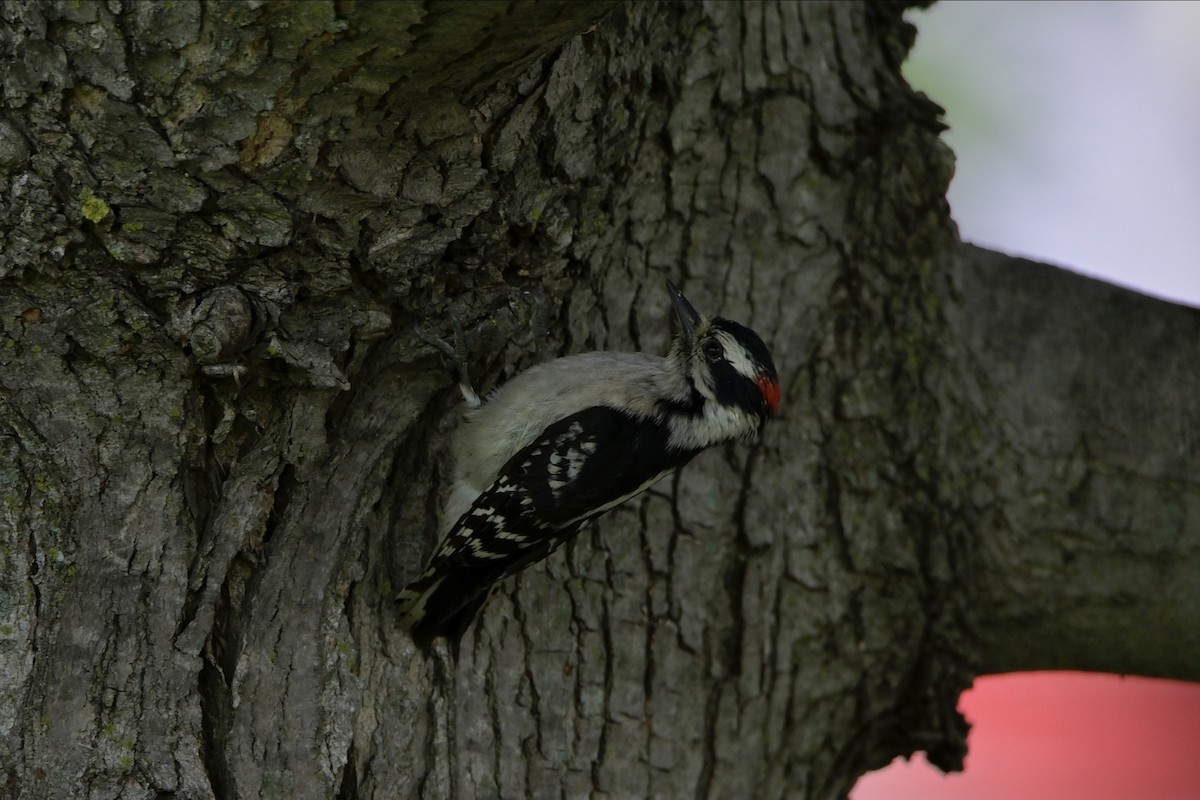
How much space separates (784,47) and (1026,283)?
108cm

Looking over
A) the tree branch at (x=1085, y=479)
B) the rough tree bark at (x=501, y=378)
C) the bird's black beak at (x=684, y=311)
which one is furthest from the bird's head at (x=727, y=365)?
the tree branch at (x=1085, y=479)

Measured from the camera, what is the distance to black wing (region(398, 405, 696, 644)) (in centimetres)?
279

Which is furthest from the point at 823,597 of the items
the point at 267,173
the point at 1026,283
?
the point at 267,173

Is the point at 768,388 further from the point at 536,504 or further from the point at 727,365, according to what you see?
the point at 536,504

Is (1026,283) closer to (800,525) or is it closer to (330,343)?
(800,525)

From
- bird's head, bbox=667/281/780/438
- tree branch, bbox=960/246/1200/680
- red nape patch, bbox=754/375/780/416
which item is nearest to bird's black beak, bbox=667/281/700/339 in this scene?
bird's head, bbox=667/281/780/438

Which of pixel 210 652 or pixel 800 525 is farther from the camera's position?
pixel 800 525

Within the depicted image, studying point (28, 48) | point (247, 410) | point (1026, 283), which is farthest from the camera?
point (1026, 283)

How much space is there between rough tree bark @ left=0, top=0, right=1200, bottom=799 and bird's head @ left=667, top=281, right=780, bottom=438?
4.2 inches

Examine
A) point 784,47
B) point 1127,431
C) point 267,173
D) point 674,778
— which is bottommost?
point 674,778

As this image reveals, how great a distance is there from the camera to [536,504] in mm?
2973

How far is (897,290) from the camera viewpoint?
3330mm

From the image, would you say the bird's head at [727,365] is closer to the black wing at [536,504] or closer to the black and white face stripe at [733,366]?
the black and white face stripe at [733,366]

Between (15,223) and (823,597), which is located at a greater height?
(15,223)
